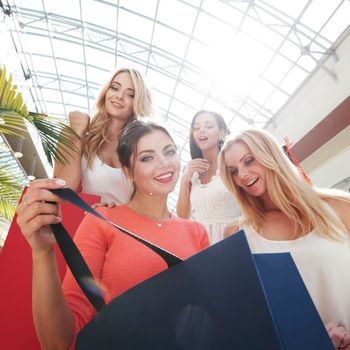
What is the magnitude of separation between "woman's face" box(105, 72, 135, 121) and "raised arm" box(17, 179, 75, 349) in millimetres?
1403

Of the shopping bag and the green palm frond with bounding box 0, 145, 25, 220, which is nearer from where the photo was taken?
the shopping bag

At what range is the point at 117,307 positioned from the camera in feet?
2.02

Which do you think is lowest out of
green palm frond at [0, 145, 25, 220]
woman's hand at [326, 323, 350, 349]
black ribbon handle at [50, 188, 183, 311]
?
woman's hand at [326, 323, 350, 349]

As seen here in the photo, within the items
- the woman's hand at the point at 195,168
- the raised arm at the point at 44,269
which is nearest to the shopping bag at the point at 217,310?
the raised arm at the point at 44,269

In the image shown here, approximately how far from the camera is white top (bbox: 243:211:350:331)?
1358 millimetres

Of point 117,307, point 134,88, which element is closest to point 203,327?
point 117,307

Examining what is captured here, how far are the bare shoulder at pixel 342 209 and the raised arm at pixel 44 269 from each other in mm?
1556

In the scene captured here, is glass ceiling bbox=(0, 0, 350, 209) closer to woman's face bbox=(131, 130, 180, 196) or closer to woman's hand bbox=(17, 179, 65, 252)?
woman's face bbox=(131, 130, 180, 196)

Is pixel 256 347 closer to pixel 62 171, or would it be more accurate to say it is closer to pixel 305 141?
pixel 62 171

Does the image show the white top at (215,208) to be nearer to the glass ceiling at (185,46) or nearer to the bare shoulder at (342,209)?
the bare shoulder at (342,209)

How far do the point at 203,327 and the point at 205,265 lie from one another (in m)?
0.10

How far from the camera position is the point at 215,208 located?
2629 millimetres

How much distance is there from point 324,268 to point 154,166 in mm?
954

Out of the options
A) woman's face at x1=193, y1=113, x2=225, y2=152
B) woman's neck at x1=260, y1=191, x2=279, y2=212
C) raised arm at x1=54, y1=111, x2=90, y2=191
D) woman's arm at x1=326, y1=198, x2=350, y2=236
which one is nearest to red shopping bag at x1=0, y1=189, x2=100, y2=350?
raised arm at x1=54, y1=111, x2=90, y2=191
